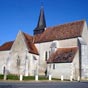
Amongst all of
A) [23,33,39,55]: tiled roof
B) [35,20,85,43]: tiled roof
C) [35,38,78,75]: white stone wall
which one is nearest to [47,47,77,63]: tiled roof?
[35,38,78,75]: white stone wall

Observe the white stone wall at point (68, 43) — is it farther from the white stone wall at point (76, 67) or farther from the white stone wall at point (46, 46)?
the white stone wall at point (76, 67)

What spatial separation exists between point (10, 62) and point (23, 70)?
475cm

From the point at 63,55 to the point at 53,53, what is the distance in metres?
3.06

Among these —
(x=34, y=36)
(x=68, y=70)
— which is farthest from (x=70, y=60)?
(x=34, y=36)

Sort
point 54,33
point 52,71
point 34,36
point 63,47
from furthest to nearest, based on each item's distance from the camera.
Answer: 1. point 34,36
2. point 54,33
3. point 63,47
4. point 52,71

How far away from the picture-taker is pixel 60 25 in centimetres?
4038

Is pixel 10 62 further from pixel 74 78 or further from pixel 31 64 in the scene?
pixel 74 78

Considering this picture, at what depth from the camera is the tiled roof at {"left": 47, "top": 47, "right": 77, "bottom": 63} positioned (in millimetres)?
31834

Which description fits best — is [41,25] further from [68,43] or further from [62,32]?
[68,43]

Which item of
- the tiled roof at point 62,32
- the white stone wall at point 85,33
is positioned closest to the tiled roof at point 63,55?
the tiled roof at point 62,32

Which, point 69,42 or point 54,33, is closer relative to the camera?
point 69,42

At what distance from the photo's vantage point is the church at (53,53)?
32.3 meters

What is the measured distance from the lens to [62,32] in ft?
124

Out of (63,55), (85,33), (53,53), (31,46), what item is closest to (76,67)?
(63,55)
